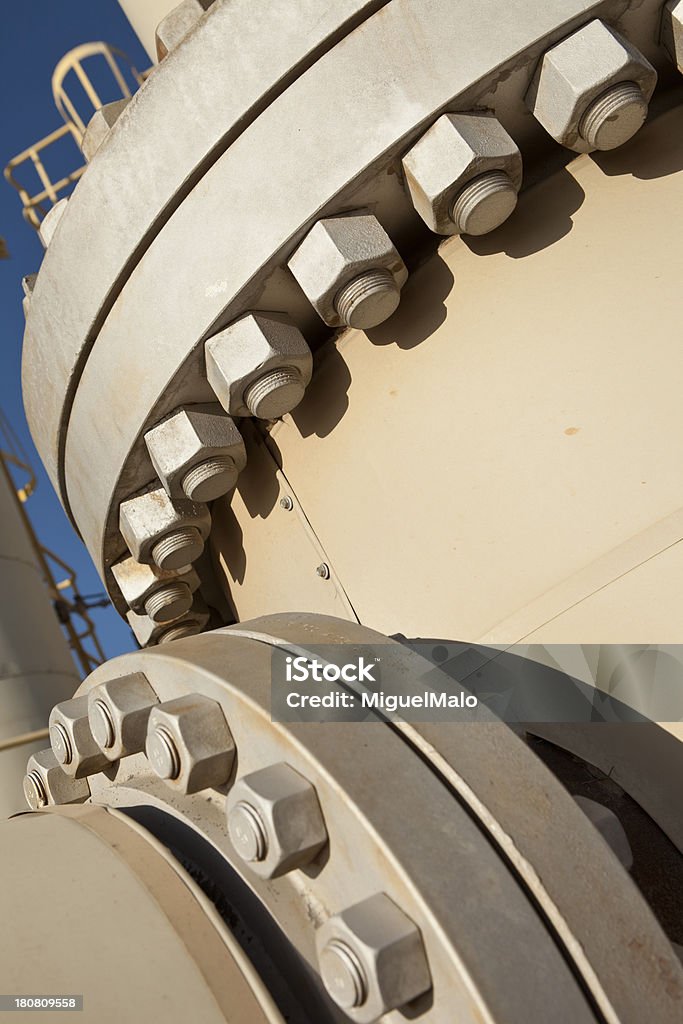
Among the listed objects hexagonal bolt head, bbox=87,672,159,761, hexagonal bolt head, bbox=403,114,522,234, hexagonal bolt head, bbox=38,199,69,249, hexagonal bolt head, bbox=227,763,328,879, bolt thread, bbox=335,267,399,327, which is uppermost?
hexagonal bolt head, bbox=38,199,69,249

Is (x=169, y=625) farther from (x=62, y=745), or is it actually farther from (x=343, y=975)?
(x=343, y=975)

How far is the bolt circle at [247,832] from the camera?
801mm

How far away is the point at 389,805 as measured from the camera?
2.57 ft

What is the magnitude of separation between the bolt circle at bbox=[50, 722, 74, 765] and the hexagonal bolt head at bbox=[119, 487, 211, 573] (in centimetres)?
38

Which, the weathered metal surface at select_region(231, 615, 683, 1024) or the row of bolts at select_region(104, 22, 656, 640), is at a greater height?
the row of bolts at select_region(104, 22, 656, 640)

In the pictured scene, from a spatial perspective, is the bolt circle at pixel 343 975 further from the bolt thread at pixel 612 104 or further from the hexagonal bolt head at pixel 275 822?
the bolt thread at pixel 612 104

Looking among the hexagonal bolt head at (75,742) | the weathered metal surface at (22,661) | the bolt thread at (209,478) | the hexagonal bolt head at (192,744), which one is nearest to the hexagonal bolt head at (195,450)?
the bolt thread at (209,478)

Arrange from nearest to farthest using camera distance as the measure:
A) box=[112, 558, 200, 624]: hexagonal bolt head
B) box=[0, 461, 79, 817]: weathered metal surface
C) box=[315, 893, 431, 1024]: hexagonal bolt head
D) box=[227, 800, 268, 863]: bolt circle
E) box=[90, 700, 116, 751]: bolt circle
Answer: box=[315, 893, 431, 1024]: hexagonal bolt head, box=[227, 800, 268, 863]: bolt circle, box=[90, 700, 116, 751]: bolt circle, box=[112, 558, 200, 624]: hexagonal bolt head, box=[0, 461, 79, 817]: weathered metal surface

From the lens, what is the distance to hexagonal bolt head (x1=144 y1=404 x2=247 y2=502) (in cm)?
129

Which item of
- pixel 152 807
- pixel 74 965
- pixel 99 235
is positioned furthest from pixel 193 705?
pixel 99 235

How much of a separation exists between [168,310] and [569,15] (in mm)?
569

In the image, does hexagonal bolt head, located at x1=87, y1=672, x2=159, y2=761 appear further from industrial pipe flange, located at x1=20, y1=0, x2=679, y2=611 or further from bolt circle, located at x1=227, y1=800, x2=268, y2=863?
industrial pipe flange, located at x1=20, y1=0, x2=679, y2=611

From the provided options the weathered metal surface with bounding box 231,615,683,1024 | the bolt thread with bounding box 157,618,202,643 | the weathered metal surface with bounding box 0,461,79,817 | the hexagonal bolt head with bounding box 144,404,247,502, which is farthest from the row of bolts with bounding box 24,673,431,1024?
the weathered metal surface with bounding box 0,461,79,817

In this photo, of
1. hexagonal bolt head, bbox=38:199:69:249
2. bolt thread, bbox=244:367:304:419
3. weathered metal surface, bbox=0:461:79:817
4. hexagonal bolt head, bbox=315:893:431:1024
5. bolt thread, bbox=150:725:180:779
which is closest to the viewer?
hexagonal bolt head, bbox=315:893:431:1024
